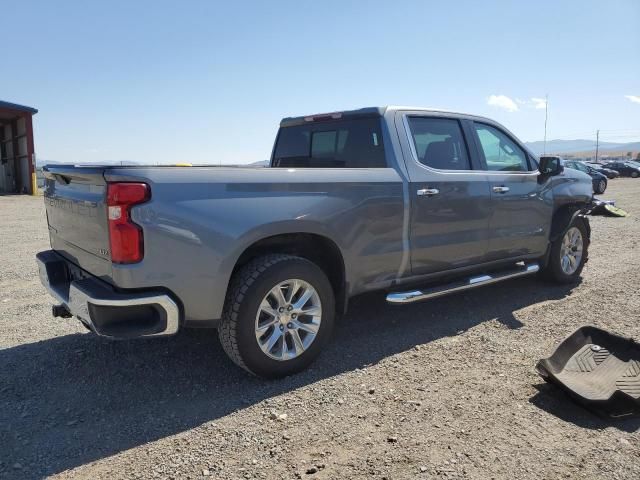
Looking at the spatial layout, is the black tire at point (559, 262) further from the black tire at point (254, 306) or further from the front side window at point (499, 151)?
the black tire at point (254, 306)

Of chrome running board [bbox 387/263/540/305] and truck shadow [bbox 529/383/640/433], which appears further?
chrome running board [bbox 387/263/540/305]

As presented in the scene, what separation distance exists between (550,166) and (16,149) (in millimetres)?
27351

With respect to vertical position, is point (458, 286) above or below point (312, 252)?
below

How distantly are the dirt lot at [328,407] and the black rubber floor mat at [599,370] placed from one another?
10cm

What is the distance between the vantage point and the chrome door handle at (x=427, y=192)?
419cm

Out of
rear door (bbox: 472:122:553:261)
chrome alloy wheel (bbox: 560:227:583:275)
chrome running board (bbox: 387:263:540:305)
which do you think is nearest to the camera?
chrome running board (bbox: 387:263:540:305)

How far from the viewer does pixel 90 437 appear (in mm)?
2871

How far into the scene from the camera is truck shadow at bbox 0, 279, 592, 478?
2828mm

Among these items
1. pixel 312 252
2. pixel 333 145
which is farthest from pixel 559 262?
pixel 312 252

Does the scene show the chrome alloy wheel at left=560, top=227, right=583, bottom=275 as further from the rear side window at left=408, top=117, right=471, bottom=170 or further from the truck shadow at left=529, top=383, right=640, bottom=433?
the truck shadow at left=529, top=383, right=640, bottom=433

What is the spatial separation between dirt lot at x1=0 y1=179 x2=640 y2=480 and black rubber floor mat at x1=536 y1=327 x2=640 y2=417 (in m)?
0.10

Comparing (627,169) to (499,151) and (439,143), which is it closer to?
(499,151)

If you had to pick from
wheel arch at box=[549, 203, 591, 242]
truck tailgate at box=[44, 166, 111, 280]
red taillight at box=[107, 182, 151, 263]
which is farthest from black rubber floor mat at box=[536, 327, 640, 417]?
A: truck tailgate at box=[44, 166, 111, 280]

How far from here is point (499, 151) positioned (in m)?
5.24
